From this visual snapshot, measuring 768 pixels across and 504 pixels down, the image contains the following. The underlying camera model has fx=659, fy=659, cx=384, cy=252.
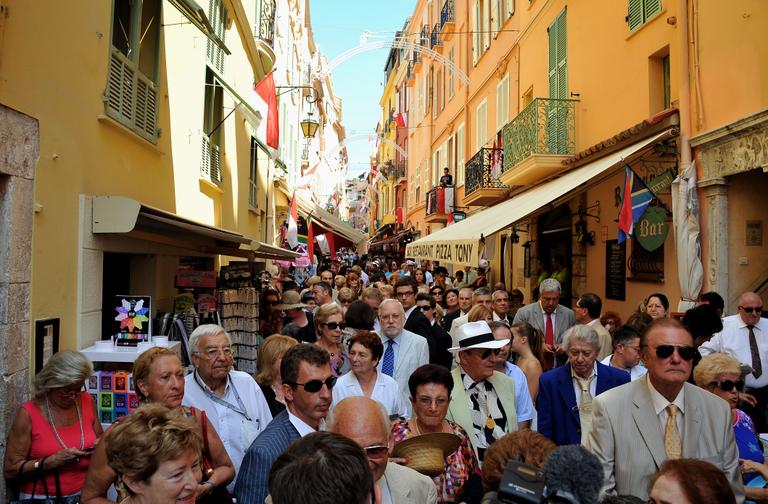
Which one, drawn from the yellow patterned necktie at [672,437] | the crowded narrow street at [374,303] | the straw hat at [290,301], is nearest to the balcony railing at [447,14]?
the crowded narrow street at [374,303]

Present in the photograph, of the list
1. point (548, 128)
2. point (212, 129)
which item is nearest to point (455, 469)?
point (212, 129)

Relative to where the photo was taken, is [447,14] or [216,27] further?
[447,14]

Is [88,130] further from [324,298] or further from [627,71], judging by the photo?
[627,71]

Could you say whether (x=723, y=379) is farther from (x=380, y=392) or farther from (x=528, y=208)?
(x=528, y=208)

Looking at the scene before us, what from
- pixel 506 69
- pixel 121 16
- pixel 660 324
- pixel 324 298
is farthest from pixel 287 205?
pixel 660 324

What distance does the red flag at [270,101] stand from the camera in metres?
11.9

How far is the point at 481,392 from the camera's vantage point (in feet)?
14.3

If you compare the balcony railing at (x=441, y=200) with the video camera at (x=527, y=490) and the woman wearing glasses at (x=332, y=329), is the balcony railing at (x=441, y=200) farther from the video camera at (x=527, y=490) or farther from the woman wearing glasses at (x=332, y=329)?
the video camera at (x=527, y=490)

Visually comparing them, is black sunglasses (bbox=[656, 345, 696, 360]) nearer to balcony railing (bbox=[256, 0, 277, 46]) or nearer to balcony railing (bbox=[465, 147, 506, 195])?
balcony railing (bbox=[465, 147, 506, 195])

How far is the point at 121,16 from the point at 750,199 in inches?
311

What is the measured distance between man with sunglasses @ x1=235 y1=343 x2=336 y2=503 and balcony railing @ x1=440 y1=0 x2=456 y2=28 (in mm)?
23758

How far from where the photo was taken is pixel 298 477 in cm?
196

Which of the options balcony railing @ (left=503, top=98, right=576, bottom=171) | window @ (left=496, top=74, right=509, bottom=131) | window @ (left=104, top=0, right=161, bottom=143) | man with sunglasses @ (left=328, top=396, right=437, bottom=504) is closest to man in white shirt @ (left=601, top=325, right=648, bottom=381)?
man with sunglasses @ (left=328, top=396, right=437, bottom=504)

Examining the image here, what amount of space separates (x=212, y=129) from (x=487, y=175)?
8.06 meters
